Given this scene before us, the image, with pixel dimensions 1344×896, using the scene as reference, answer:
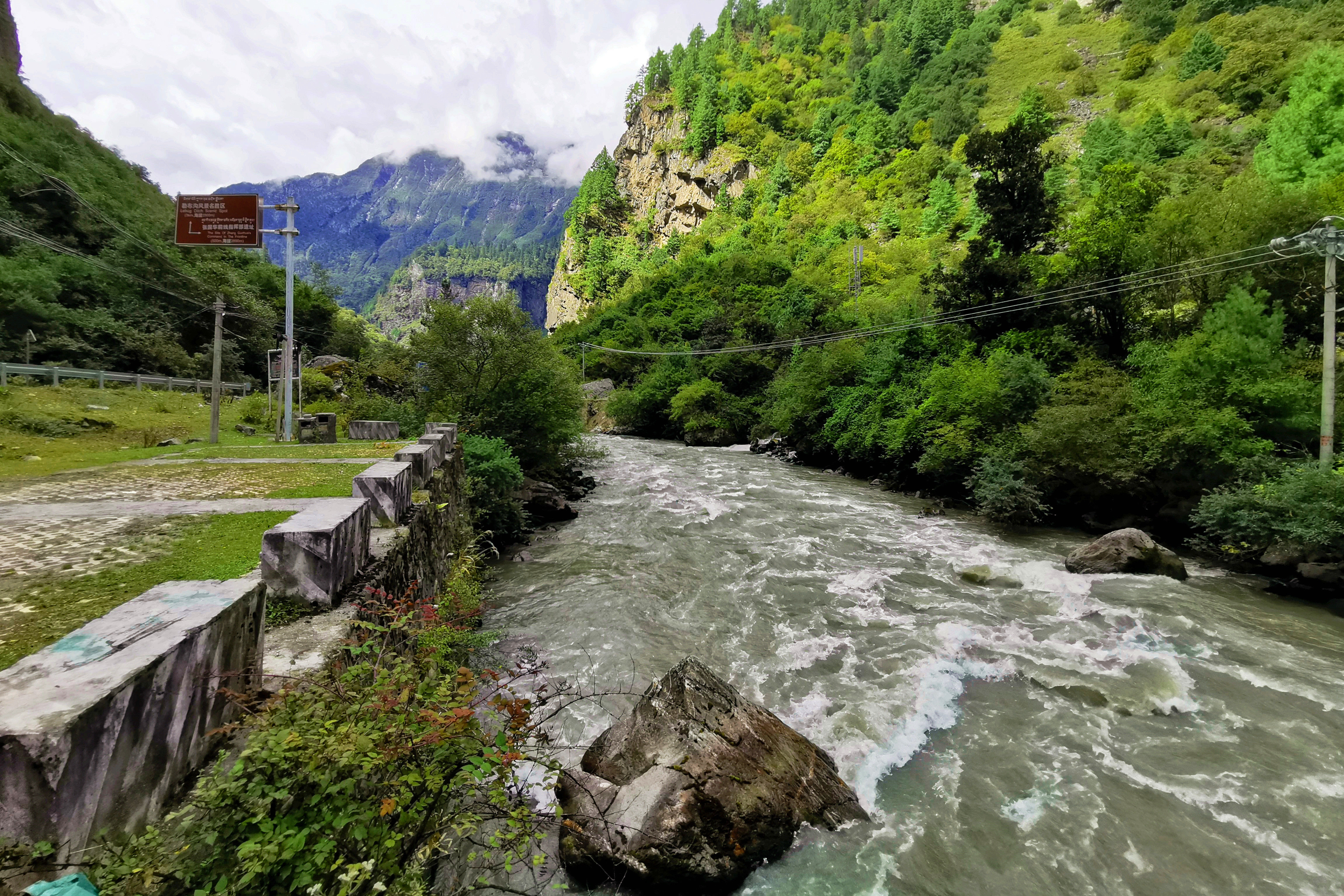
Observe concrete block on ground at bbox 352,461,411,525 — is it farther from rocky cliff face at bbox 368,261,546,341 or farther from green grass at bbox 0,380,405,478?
rocky cliff face at bbox 368,261,546,341

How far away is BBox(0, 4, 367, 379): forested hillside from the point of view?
2380 centimetres

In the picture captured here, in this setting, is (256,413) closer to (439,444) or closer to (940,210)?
(439,444)

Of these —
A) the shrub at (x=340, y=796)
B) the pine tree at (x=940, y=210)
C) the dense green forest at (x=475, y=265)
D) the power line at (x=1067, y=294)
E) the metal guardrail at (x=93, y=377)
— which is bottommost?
the shrub at (x=340, y=796)

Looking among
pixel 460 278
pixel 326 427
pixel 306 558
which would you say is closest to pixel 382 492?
pixel 306 558

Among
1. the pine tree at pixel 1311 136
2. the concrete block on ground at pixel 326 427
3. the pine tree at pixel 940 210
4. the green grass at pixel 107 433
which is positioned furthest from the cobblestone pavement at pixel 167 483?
the pine tree at pixel 940 210

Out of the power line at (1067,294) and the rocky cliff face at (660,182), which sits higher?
the rocky cliff face at (660,182)

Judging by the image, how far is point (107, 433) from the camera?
606 inches

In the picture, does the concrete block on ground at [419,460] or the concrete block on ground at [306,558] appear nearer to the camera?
the concrete block on ground at [306,558]

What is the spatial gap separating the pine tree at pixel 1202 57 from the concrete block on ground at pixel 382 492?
7400cm

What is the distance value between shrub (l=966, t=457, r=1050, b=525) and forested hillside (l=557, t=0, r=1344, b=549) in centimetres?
7

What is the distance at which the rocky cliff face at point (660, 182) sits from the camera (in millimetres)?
100125

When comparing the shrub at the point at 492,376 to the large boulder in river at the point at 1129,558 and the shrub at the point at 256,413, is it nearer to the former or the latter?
the shrub at the point at 256,413

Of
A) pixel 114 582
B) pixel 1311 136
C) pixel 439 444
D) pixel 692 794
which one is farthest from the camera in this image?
pixel 1311 136

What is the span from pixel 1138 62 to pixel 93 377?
88048mm
